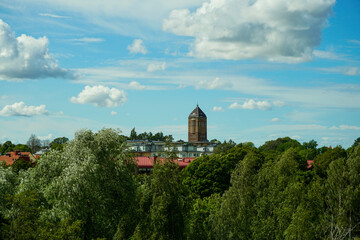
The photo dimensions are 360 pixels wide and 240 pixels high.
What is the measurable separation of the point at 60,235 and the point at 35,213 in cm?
275

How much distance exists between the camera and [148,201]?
1016 inches

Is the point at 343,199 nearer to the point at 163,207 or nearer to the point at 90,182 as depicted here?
the point at 163,207

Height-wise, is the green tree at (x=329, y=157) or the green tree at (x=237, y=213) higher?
the green tree at (x=329, y=157)

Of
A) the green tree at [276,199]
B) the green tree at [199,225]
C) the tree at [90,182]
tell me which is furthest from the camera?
the green tree at [276,199]

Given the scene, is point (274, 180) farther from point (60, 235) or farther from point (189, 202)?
point (60, 235)

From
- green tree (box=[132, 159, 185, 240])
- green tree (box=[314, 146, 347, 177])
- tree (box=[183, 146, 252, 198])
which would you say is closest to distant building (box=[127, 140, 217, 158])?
tree (box=[183, 146, 252, 198])

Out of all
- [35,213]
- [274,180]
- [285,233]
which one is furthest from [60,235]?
[274,180]

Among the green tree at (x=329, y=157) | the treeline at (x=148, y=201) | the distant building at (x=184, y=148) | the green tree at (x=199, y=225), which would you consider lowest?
the green tree at (x=199, y=225)

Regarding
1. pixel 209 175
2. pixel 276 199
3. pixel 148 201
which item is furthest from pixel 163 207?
pixel 209 175

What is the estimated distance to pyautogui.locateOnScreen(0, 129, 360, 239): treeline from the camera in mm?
24438

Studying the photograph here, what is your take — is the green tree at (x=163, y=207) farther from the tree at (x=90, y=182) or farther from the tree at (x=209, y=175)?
the tree at (x=209, y=175)

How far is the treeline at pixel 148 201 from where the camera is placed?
24.4 m

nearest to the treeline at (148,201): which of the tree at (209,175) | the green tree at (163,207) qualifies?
the green tree at (163,207)

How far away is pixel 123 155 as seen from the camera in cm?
3070
